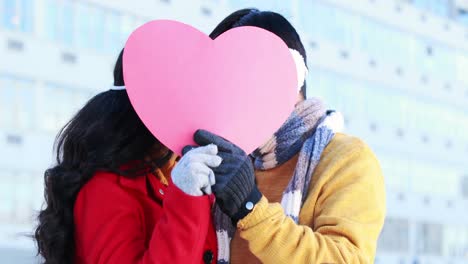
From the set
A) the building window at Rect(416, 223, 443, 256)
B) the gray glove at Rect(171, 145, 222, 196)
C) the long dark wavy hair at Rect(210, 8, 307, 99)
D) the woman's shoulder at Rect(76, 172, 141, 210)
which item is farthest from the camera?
the building window at Rect(416, 223, 443, 256)

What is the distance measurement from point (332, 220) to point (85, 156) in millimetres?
634

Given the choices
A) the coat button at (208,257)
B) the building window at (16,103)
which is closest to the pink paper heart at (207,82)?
the coat button at (208,257)

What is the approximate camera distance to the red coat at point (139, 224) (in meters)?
1.86

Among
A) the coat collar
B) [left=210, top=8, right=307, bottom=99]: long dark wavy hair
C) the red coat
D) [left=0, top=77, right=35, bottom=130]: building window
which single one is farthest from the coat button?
[left=0, top=77, right=35, bottom=130]: building window

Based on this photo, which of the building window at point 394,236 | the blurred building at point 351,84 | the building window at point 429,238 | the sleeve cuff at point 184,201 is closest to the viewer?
the sleeve cuff at point 184,201

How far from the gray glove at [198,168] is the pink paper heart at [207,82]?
84mm

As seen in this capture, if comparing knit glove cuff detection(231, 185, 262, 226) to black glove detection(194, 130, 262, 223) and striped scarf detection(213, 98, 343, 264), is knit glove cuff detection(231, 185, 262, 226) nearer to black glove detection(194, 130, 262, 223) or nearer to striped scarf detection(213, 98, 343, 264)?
black glove detection(194, 130, 262, 223)

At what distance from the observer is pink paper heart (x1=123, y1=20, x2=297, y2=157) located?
72.3 inches

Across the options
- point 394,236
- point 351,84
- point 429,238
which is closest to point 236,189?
point 351,84

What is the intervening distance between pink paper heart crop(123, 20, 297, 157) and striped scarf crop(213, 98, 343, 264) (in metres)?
0.20

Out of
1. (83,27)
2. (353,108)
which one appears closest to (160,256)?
(83,27)

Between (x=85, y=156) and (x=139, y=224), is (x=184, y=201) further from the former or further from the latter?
(x=85, y=156)

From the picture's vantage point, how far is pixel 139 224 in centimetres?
202

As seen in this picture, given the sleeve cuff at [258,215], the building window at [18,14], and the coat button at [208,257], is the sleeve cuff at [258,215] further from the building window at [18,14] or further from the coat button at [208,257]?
the building window at [18,14]
